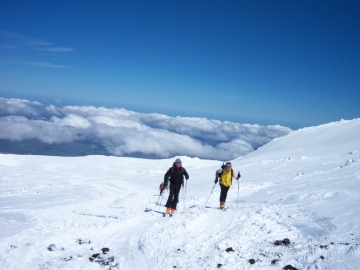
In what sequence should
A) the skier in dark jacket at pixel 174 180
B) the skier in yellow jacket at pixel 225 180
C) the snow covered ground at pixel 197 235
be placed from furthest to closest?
the skier in yellow jacket at pixel 225 180
the skier in dark jacket at pixel 174 180
the snow covered ground at pixel 197 235

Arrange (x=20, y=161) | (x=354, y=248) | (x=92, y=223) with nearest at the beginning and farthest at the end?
(x=354, y=248)
(x=92, y=223)
(x=20, y=161)

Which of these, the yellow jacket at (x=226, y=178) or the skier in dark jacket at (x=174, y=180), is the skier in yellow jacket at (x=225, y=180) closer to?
the yellow jacket at (x=226, y=178)

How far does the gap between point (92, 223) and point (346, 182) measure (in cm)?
1190

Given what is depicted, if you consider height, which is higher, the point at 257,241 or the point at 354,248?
the point at 354,248

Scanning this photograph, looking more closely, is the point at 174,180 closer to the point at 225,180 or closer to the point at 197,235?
the point at 225,180

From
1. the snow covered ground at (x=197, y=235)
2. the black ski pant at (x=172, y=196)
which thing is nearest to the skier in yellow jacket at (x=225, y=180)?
the snow covered ground at (x=197, y=235)

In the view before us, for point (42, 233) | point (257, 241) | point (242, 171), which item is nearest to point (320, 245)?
point (257, 241)

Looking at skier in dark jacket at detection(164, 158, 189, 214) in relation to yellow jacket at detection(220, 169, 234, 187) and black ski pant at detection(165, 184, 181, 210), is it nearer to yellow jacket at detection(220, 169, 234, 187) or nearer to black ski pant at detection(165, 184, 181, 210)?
black ski pant at detection(165, 184, 181, 210)

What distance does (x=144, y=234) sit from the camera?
27.2 feet

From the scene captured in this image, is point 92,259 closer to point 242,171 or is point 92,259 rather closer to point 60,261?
point 60,261

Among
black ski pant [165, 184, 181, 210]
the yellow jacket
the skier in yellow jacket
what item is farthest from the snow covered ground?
the yellow jacket

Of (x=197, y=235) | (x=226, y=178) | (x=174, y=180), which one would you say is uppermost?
(x=226, y=178)

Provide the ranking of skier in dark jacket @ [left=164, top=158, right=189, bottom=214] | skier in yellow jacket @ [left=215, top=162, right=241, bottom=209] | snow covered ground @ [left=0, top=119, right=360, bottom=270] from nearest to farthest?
snow covered ground @ [left=0, top=119, right=360, bottom=270] < skier in dark jacket @ [left=164, top=158, right=189, bottom=214] < skier in yellow jacket @ [left=215, top=162, right=241, bottom=209]

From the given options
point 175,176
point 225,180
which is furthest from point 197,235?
point 225,180
